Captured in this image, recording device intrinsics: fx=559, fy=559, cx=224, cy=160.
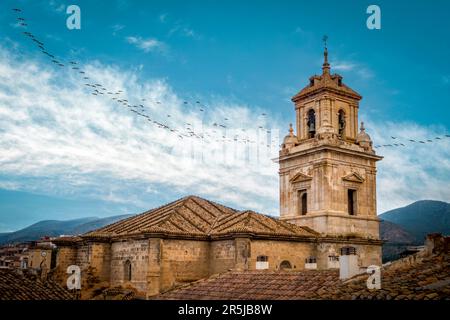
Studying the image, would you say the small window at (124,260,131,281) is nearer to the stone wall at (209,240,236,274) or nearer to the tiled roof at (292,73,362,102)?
the stone wall at (209,240,236,274)

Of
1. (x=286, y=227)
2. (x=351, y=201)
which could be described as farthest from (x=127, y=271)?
(x=351, y=201)

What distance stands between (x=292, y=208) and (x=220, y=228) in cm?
827

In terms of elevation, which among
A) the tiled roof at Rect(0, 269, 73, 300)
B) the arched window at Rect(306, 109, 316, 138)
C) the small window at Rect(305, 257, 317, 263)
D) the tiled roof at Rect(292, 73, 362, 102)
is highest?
the tiled roof at Rect(292, 73, 362, 102)

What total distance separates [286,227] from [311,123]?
8.32m

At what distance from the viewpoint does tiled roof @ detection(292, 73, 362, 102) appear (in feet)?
115

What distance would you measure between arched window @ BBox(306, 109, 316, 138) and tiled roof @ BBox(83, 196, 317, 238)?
652 centimetres

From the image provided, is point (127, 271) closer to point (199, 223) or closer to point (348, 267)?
point (199, 223)

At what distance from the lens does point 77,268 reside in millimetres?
28859

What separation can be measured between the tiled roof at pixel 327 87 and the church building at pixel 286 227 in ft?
0.23

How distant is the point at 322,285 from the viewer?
53.6 feet

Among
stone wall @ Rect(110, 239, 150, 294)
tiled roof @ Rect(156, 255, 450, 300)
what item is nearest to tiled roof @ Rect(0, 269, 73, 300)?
tiled roof @ Rect(156, 255, 450, 300)
